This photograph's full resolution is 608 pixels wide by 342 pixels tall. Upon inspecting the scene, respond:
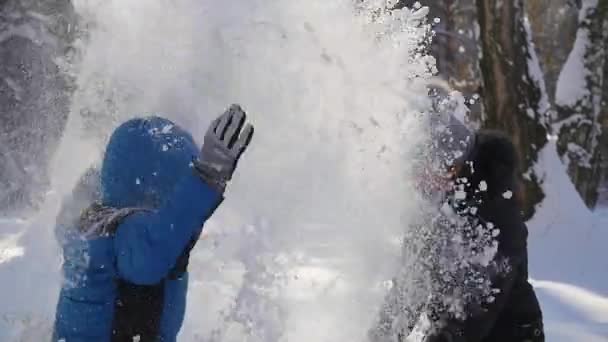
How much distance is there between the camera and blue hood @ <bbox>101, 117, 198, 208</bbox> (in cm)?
232

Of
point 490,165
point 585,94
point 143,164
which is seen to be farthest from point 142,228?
point 585,94

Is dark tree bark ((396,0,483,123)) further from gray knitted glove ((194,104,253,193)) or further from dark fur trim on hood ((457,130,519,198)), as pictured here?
gray knitted glove ((194,104,253,193))

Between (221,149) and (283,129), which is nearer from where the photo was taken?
(221,149)

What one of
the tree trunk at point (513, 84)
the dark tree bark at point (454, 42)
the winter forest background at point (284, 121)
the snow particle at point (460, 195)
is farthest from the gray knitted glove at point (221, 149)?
the dark tree bark at point (454, 42)

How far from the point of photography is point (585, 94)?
1000 centimetres

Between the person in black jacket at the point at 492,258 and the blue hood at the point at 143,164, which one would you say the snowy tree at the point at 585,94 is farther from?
the blue hood at the point at 143,164

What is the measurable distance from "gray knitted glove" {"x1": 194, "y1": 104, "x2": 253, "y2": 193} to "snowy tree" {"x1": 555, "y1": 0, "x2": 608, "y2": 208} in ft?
28.3

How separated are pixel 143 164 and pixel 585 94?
8665 millimetres

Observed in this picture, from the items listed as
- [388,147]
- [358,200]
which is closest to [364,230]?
[358,200]

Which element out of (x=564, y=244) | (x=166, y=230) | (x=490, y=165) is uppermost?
(x=490, y=165)

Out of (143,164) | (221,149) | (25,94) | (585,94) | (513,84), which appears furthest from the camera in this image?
(25,94)

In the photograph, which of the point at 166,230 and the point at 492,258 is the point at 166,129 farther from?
the point at 492,258

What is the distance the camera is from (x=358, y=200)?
11.1ft

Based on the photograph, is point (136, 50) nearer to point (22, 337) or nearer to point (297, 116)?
point (297, 116)
